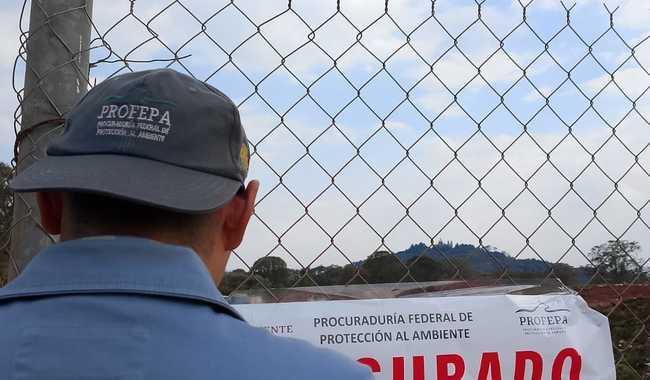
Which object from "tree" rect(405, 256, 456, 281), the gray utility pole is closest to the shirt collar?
the gray utility pole

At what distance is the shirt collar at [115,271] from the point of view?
939 mm

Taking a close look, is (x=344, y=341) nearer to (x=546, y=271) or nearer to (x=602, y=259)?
(x=546, y=271)

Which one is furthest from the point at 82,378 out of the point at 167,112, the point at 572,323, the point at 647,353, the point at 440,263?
the point at 647,353

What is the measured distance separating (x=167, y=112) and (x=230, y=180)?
0.42 feet

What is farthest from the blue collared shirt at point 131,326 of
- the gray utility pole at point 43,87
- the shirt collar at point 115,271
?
the gray utility pole at point 43,87

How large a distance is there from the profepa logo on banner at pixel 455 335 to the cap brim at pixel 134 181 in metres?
0.81

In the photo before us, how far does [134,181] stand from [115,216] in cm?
5

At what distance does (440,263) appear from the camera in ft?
6.64

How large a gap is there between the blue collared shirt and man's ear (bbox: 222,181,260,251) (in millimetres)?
169

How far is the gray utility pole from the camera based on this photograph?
1.71m

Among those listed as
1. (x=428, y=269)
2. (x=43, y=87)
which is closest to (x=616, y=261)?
(x=428, y=269)

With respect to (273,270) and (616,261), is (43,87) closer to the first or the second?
(273,270)

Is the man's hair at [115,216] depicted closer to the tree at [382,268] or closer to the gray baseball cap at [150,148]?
the gray baseball cap at [150,148]

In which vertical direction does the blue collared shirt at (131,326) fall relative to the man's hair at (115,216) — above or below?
below
